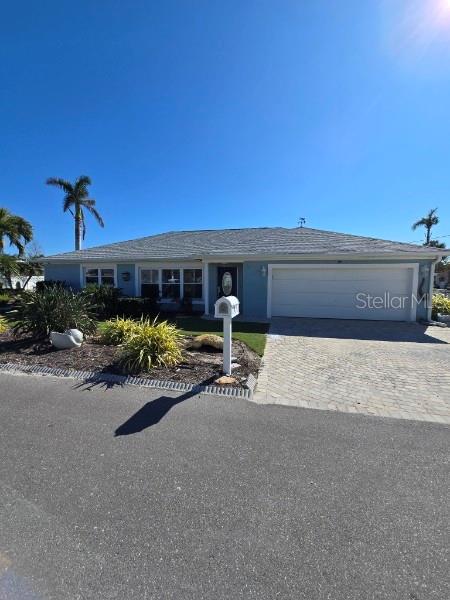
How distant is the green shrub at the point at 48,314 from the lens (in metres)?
7.38

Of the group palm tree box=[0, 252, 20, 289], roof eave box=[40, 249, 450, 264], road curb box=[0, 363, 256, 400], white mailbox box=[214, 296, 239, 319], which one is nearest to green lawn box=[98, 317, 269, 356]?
white mailbox box=[214, 296, 239, 319]

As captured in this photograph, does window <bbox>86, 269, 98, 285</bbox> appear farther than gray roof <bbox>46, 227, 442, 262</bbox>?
Yes

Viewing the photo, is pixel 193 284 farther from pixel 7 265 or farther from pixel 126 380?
pixel 7 265

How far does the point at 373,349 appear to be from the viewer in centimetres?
766

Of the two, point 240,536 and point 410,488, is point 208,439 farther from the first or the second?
point 410,488

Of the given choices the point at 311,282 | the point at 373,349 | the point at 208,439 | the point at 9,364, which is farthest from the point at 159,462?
the point at 311,282

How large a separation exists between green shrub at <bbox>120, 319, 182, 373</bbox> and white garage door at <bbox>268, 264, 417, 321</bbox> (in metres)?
7.05

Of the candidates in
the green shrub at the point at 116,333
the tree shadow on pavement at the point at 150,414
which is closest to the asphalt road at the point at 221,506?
the tree shadow on pavement at the point at 150,414

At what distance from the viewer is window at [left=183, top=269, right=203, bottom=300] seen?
14.3m

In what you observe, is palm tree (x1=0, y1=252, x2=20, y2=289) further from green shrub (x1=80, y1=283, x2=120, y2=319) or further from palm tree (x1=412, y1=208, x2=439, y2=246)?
palm tree (x1=412, y1=208, x2=439, y2=246)

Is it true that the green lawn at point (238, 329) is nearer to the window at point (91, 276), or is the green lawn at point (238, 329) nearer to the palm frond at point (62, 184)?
the window at point (91, 276)

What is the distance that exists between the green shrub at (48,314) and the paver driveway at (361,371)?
4959 millimetres

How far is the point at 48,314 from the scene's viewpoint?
7.40 meters

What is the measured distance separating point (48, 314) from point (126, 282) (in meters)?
7.87
